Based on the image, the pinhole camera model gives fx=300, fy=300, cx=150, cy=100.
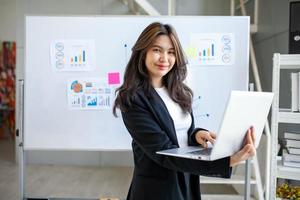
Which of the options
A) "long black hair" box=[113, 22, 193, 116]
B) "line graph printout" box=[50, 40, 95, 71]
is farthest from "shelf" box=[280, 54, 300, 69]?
"line graph printout" box=[50, 40, 95, 71]

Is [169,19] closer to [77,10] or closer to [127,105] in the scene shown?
[127,105]

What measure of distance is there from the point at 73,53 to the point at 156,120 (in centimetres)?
143

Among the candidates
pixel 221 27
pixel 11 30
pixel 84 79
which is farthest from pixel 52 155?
pixel 11 30

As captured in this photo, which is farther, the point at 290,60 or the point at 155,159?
the point at 290,60

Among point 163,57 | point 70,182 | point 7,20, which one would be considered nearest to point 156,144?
point 163,57

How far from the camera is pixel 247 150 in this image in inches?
34.1

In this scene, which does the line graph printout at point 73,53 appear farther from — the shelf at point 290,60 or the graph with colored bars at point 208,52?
the shelf at point 290,60

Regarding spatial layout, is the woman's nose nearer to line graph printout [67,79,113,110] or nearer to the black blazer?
the black blazer

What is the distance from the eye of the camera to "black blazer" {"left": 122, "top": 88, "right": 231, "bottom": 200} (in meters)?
0.92

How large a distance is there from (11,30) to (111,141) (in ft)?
16.8

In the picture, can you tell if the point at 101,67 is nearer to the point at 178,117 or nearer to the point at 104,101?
the point at 104,101

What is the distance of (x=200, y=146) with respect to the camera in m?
1.08

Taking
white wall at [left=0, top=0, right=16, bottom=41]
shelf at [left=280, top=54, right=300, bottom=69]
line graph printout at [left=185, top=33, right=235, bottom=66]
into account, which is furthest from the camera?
white wall at [left=0, top=0, right=16, bottom=41]

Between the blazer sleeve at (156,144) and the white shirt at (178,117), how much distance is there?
0.11 meters
